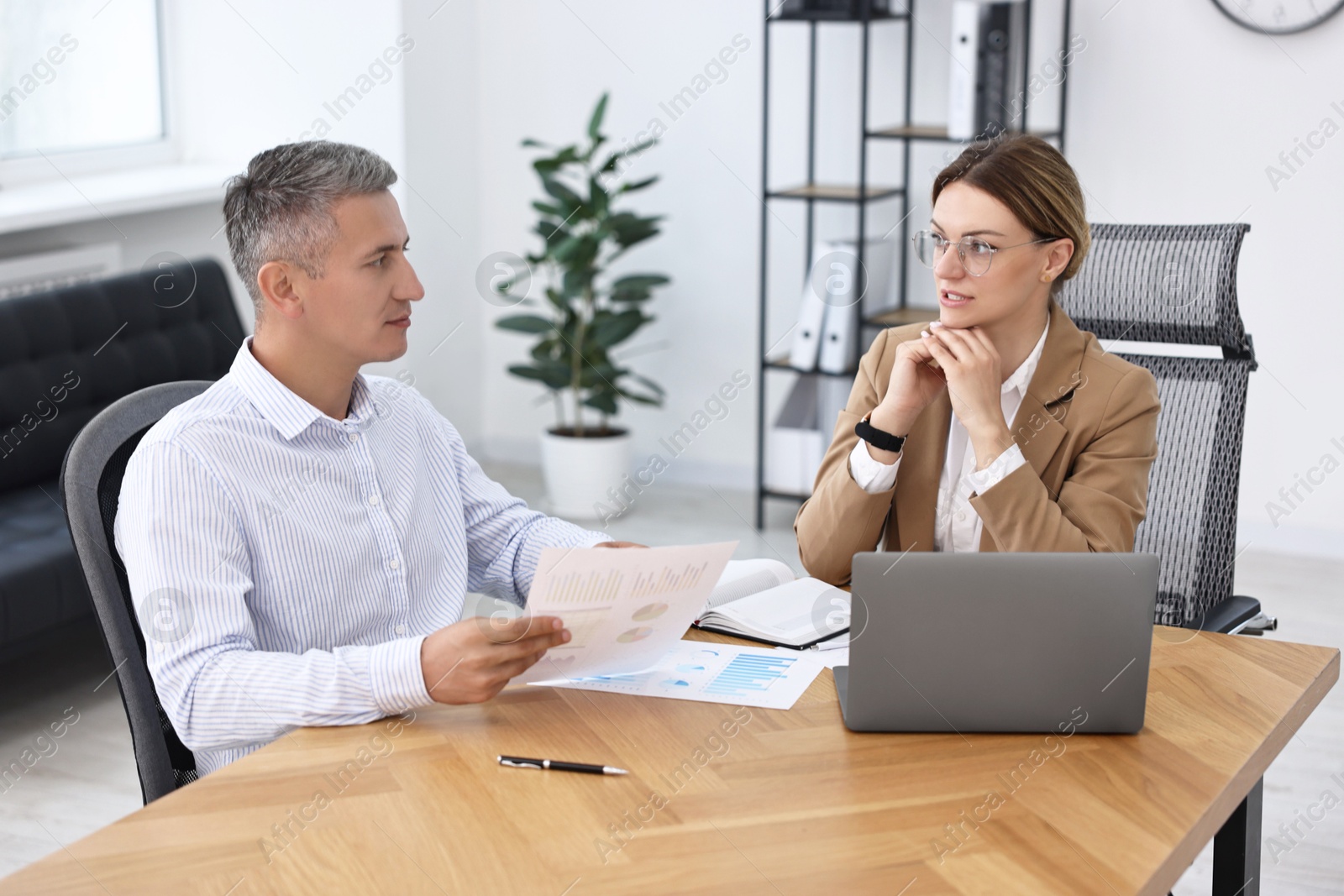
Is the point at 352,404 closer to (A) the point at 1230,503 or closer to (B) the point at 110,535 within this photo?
(B) the point at 110,535

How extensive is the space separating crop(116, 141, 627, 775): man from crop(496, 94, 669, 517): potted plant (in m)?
2.42

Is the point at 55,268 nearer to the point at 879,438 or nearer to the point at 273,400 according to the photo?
the point at 273,400

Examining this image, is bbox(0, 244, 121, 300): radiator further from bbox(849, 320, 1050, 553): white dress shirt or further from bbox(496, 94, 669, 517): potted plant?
bbox(849, 320, 1050, 553): white dress shirt

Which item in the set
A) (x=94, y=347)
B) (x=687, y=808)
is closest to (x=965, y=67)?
(x=94, y=347)

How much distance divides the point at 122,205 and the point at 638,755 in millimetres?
3129

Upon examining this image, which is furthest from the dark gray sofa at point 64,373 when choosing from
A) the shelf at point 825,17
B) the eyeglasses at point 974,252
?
the eyeglasses at point 974,252

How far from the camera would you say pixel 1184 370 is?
6.86ft

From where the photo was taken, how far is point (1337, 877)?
233 centimetres

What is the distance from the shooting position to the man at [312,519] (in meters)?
1.36

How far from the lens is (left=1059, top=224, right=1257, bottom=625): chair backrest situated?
2045 mm

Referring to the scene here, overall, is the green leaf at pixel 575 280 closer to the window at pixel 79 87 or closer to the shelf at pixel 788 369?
the shelf at pixel 788 369

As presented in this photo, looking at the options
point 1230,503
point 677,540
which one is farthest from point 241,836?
point 677,540

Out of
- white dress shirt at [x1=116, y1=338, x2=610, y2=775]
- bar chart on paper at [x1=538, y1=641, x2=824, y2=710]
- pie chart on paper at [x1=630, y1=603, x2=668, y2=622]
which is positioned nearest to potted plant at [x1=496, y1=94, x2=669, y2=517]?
white dress shirt at [x1=116, y1=338, x2=610, y2=775]

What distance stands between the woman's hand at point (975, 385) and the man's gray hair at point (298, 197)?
74cm
